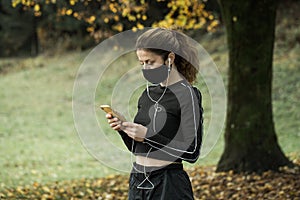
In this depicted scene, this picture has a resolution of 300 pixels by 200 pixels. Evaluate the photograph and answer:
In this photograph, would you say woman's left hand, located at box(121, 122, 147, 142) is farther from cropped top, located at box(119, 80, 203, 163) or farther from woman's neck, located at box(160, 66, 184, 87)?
woman's neck, located at box(160, 66, 184, 87)

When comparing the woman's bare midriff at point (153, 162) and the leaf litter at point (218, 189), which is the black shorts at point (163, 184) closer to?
the woman's bare midriff at point (153, 162)

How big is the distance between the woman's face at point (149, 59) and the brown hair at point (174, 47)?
19mm

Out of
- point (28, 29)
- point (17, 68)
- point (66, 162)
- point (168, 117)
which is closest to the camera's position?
point (168, 117)

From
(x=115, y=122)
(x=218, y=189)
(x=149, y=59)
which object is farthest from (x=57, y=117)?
(x=115, y=122)

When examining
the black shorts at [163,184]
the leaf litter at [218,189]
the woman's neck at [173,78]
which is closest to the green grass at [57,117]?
the leaf litter at [218,189]

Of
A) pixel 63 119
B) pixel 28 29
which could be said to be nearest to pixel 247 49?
pixel 63 119

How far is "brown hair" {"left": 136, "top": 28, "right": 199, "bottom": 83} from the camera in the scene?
10.1 ft

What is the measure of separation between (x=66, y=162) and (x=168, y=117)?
27.9 ft

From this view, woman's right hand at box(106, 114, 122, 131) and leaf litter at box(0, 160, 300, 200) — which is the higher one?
woman's right hand at box(106, 114, 122, 131)

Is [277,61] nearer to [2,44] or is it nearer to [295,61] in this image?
[295,61]

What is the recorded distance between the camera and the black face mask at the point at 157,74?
312 centimetres

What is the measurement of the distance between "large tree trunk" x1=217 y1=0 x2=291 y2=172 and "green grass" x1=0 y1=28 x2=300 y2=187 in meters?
2.63

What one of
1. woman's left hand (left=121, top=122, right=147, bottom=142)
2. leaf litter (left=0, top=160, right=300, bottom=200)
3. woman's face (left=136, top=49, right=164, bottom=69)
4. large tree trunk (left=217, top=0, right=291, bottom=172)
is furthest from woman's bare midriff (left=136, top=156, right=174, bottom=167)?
large tree trunk (left=217, top=0, right=291, bottom=172)

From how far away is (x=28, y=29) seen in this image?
94.6ft
